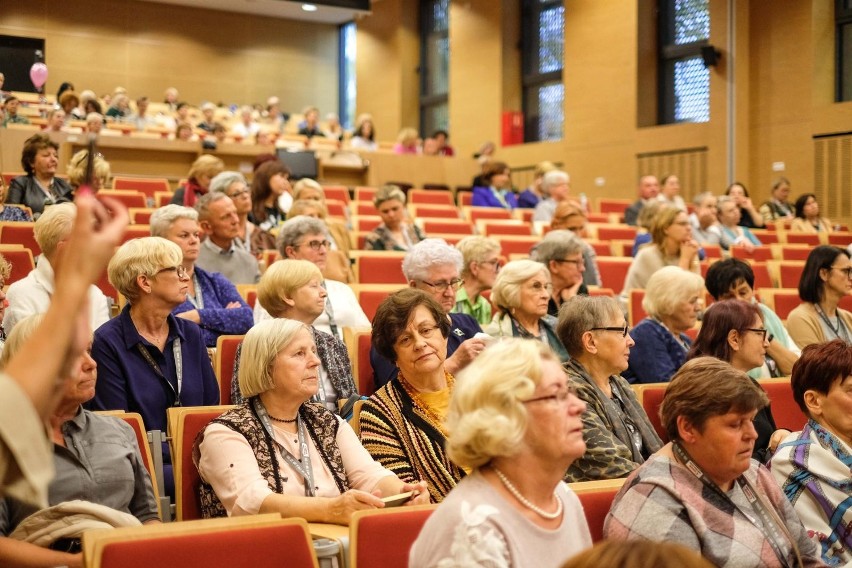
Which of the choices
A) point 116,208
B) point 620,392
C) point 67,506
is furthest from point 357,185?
point 116,208

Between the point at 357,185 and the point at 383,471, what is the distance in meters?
8.88

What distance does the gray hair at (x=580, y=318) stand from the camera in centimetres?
266

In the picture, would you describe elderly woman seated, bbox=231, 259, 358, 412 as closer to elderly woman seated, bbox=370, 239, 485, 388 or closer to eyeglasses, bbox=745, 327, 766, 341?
elderly woman seated, bbox=370, 239, 485, 388

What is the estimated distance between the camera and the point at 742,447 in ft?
6.37

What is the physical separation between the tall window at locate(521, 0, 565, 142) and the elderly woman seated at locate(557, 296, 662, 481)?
10025 millimetres

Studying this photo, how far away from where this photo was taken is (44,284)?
3.21 m

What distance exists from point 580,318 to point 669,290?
93 cm

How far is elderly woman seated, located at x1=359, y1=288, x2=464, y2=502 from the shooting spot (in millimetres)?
2355

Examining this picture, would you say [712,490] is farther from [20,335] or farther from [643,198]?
[643,198]

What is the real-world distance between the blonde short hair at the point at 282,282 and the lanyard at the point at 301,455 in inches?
34.1

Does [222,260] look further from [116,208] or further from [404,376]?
[116,208]

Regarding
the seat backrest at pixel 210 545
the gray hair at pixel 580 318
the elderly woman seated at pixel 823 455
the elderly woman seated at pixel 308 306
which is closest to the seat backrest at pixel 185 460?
the seat backrest at pixel 210 545

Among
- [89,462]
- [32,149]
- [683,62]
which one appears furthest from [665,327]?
[683,62]

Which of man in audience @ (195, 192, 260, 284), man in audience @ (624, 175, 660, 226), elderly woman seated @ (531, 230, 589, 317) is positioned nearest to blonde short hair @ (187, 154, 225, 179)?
man in audience @ (195, 192, 260, 284)
